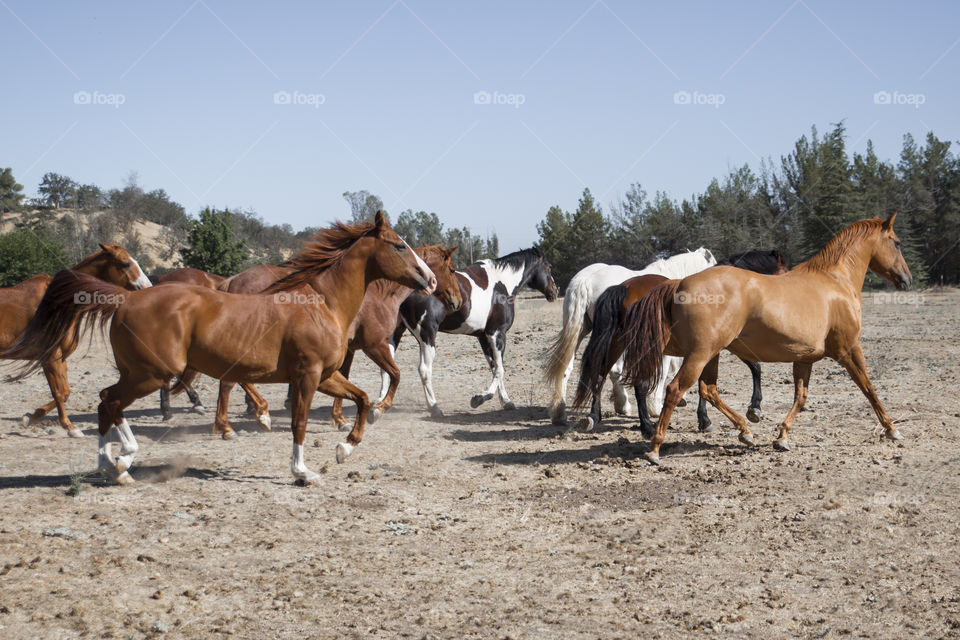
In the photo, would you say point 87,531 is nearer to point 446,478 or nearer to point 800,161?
point 446,478

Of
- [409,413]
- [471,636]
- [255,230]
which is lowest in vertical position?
[471,636]

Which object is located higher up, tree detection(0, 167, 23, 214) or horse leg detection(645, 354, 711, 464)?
tree detection(0, 167, 23, 214)

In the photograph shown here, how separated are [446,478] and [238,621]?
125 inches

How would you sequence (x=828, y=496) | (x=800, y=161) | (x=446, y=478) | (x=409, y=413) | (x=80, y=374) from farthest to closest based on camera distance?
(x=800, y=161), (x=80, y=374), (x=409, y=413), (x=446, y=478), (x=828, y=496)

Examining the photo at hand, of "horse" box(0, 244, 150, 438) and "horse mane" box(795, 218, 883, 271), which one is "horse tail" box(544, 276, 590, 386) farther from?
"horse" box(0, 244, 150, 438)

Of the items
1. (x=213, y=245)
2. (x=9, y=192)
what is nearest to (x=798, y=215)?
(x=213, y=245)

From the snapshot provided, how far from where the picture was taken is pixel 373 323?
875 centimetres

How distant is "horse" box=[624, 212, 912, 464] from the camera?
6.99 metres

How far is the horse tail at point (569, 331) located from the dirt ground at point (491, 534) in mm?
→ 749

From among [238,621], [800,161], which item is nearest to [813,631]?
[238,621]

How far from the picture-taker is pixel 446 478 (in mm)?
6977

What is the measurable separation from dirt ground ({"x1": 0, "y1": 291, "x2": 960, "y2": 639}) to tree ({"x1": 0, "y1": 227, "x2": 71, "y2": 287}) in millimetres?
30601

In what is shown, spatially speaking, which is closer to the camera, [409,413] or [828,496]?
[828,496]

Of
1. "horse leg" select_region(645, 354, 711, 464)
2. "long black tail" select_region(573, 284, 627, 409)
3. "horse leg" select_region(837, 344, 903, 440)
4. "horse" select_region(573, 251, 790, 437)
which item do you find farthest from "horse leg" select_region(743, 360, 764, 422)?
"long black tail" select_region(573, 284, 627, 409)
